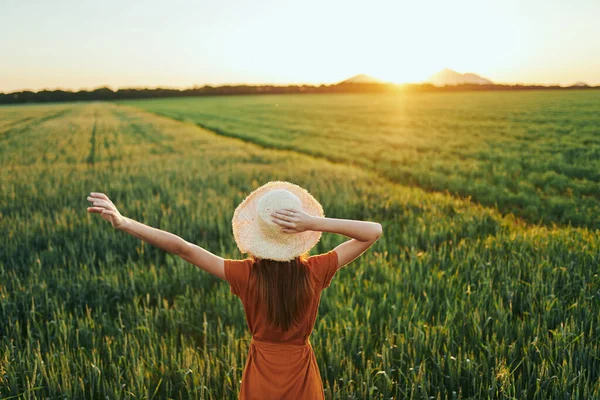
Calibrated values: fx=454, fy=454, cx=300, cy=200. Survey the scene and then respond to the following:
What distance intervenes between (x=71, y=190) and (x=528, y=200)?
384 inches

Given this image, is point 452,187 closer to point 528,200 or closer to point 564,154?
point 528,200

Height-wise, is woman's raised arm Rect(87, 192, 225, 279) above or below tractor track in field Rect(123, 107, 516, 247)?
above

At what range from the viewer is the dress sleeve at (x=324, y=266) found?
2025 millimetres

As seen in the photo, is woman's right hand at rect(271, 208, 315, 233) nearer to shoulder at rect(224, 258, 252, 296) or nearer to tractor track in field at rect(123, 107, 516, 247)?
shoulder at rect(224, 258, 252, 296)

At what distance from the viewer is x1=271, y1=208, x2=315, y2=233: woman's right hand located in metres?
1.72

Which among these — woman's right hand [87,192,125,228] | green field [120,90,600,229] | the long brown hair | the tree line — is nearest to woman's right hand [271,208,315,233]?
the long brown hair

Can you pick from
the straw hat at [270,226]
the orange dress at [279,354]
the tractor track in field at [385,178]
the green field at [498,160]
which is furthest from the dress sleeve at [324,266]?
the green field at [498,160]

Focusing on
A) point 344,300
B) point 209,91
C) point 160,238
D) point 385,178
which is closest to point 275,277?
point 160,238

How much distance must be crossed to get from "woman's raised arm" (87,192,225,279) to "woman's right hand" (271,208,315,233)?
37 centimetres

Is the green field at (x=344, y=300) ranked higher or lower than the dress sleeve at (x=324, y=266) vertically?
lower

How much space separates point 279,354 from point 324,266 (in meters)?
0.43

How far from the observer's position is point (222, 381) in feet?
9.78

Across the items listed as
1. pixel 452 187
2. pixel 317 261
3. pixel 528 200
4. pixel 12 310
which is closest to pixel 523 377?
pixel 317 261

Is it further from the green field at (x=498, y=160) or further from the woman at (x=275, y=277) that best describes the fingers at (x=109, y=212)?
the green field at (x=498, y=160)
